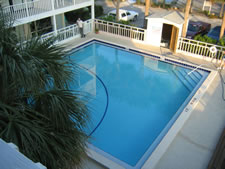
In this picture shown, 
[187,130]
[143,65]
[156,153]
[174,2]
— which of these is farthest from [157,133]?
[174,2]

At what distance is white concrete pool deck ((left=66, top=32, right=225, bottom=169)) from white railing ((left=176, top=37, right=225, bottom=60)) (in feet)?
7.75

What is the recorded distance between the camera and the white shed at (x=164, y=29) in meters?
14.1

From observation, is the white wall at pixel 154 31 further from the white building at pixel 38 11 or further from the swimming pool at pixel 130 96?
the white building at pixel 38 11

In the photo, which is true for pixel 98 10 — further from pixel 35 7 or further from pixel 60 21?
pixel 35 7

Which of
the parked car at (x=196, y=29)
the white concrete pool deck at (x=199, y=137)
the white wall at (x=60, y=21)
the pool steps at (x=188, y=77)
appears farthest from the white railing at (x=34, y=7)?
the parked car at (x=196, y=29)

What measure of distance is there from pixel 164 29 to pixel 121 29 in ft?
9.84

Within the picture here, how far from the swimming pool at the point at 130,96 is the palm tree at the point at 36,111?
382 cm

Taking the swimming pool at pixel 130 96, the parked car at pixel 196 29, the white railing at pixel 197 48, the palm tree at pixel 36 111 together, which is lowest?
the swimming pool at pixel 130 96

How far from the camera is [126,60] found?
1442 centimetres

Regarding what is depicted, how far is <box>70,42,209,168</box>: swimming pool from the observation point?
8523 mm

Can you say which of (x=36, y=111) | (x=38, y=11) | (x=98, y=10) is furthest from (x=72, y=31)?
(x=36, y=111)

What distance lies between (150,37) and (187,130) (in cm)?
829

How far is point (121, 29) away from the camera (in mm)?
16625

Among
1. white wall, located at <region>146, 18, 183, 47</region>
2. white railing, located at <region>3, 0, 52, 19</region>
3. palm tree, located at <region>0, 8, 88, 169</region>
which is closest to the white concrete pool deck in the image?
palm tree, located at <region>0, 8, 88, 169</region>
